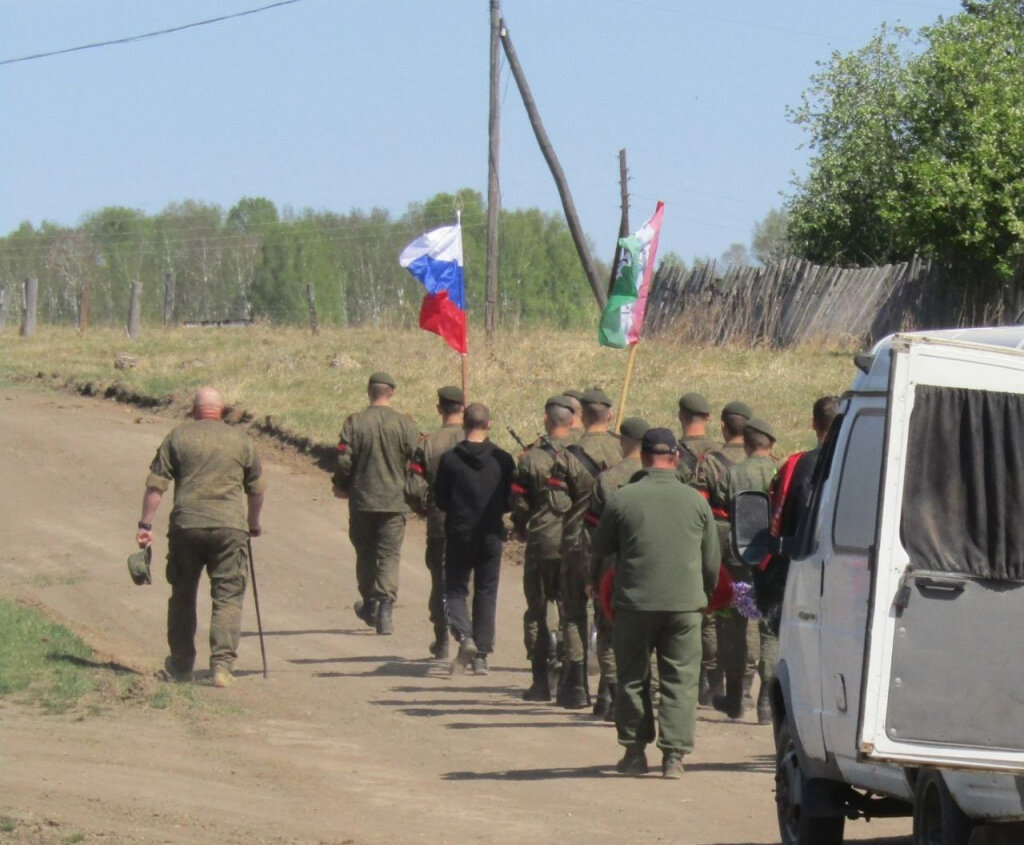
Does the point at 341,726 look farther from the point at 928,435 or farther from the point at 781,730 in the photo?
the point at 928,435

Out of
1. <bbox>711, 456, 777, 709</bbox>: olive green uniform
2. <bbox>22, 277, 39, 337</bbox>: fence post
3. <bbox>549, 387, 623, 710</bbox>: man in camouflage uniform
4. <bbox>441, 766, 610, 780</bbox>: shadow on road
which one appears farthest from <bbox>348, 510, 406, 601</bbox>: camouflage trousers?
<bbox>22, 277, 39, 337</bbox>: fence post

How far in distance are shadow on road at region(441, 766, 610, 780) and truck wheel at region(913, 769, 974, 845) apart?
327 cm

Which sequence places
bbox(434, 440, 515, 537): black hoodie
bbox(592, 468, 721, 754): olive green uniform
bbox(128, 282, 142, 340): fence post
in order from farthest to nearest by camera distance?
bbox(128, 282, 142, 340): fence post
bbox(434, 440, 515, 537): black hoodie
bbox(592, 468, 721, 754): olive green uniform

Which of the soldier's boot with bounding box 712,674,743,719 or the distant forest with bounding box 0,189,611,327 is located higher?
the distant forest with bounding box 0,189,611,327

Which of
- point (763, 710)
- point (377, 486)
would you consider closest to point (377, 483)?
point (377, 486)

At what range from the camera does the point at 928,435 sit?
5.42 m

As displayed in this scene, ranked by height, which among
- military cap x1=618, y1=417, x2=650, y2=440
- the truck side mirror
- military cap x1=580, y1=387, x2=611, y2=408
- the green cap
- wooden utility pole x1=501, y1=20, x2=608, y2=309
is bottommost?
the green cap

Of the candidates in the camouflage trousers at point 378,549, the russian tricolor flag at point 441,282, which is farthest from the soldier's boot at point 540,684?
the russian tricolor flag at point 441,282

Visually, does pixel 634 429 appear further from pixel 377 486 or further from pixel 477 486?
pixel 377 486

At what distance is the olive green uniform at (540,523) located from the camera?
36.8 ft

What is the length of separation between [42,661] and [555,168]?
66.8 feet

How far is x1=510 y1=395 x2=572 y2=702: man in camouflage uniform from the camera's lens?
11.2 m

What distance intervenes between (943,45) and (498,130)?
303 inches

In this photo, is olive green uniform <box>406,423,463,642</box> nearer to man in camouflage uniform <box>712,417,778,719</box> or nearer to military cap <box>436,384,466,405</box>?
military cap <box>436,384,466,405</box>
